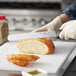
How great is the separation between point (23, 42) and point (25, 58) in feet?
0.76

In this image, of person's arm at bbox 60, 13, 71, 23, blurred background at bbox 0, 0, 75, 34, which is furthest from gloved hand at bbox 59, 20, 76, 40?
blurred background at bbox 0, 0, 75, 34

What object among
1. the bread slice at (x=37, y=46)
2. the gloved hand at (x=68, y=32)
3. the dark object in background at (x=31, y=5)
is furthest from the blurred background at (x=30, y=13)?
the bread slice at (x=37, y=46)

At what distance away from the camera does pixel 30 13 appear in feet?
8.86

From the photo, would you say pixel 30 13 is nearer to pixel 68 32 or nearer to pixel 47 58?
pixel 68 32

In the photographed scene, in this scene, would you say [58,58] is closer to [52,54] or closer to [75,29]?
[52,54]

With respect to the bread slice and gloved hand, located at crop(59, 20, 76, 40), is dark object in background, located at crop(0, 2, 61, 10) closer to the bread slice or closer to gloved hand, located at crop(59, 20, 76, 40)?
gloved hand, located at crop(59, 20, 76, 40)

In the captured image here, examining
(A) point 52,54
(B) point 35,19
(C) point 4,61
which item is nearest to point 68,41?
(A) point 52,54

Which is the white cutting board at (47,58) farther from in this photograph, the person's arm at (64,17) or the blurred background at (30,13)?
the blurred background at (30,13)

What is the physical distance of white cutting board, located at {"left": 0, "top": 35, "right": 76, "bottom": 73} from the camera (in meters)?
1.11

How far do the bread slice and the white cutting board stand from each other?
0.03 meters

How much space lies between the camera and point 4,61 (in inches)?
46.9

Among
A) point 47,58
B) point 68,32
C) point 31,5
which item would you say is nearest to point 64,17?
point 68,32

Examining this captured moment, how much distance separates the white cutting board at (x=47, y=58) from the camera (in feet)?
3.65

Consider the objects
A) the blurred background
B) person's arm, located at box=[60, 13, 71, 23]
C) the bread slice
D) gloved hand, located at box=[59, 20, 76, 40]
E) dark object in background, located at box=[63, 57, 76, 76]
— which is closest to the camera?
dark object in background, located at box=[63, 57, 76, 76]
